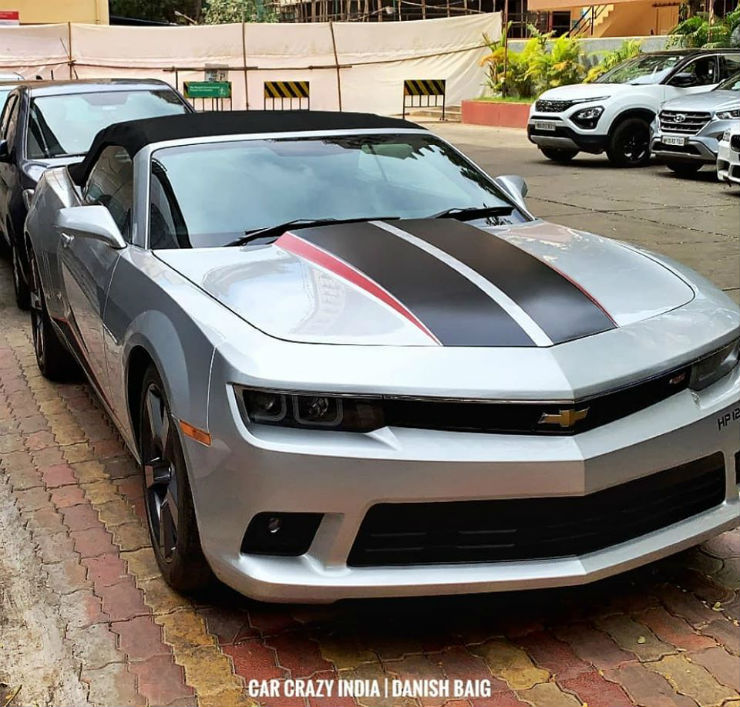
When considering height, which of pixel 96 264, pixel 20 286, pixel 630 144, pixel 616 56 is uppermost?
pixel 616 56

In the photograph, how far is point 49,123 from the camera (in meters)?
8.65

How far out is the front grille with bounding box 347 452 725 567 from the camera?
115 inches

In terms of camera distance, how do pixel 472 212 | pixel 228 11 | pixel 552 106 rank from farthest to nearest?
pixel 228 11
pixel 552 106
pixel 472 212

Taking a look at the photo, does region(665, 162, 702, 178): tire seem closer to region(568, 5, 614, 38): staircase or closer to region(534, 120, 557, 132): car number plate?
region(534, 120, 557, 132): car number plate

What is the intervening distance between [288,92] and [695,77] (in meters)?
12.9

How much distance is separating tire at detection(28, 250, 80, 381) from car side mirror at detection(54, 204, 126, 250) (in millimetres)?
1691

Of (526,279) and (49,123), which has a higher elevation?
(49,123)

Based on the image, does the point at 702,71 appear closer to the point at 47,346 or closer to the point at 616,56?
the point at 616,56

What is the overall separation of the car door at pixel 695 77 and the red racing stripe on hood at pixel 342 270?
14.0m

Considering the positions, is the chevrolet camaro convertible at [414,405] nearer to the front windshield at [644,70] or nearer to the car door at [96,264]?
the car door at [96,264]

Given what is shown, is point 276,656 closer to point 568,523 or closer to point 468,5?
point 568,523

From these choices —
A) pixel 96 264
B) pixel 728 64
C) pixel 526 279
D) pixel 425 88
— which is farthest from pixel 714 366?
pixel 425 88

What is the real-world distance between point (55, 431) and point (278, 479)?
290cm

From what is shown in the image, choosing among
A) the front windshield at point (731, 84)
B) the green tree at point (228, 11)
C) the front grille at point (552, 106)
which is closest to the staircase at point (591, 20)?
the front grille at point (552, 106)
